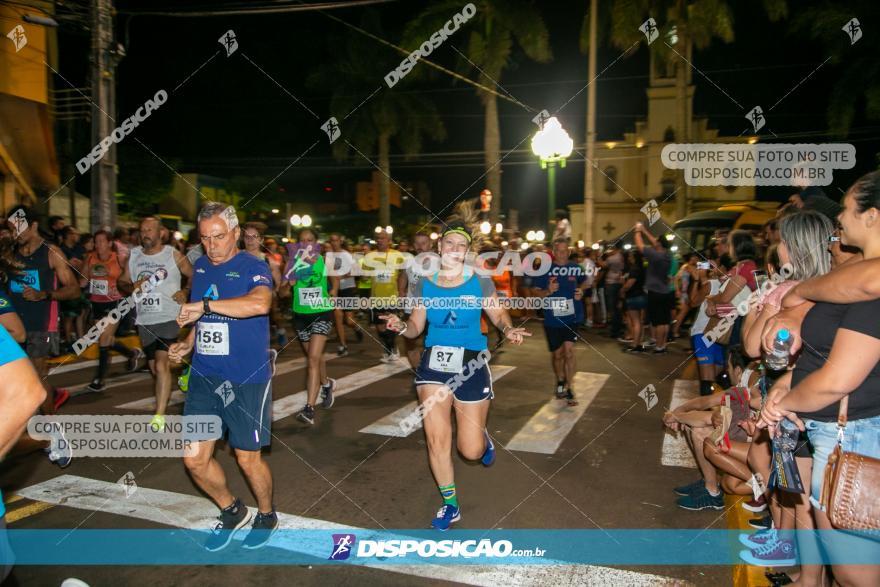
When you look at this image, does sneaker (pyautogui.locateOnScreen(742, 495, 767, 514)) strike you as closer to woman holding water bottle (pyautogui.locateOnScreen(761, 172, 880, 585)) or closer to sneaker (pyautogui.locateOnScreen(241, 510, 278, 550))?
woman holding water bottle (pyautogui.locateOnScreen(761, 172, 880, 585))

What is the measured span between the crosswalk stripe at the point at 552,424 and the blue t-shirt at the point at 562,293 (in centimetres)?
111

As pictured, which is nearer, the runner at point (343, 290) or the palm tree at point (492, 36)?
the runner at point (343, 290)

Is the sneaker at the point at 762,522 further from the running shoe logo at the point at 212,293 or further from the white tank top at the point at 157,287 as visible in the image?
the white tank top at the point at 157,287

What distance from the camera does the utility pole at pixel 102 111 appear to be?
11.9 m

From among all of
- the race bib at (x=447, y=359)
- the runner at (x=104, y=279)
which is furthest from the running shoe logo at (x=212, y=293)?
the runner at (x=104, y=279)

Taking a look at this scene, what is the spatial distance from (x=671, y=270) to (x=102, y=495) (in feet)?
34.6

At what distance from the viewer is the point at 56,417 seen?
6.04 metres

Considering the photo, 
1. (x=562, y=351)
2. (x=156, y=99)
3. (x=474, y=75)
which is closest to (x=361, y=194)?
(x=474, y=75)

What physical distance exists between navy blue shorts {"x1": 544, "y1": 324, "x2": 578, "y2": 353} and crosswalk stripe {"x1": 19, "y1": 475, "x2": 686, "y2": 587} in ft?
14.2

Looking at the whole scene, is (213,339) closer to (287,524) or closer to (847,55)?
(287,524)

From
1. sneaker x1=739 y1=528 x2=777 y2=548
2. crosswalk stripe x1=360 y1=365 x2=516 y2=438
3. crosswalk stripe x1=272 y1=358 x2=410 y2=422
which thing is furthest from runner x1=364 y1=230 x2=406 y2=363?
sneaker x1=739 y1=528 x2=777 y2=548

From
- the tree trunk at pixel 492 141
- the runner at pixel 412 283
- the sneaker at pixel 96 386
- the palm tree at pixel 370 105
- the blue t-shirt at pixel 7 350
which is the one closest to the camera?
the blue t-shirt at pixel 7 350

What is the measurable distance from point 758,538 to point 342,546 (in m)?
2.79

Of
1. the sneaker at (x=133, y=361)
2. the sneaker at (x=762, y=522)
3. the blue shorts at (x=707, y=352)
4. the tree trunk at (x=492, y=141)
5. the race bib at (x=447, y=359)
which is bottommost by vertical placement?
the sneaker at (x=762, y=522)
